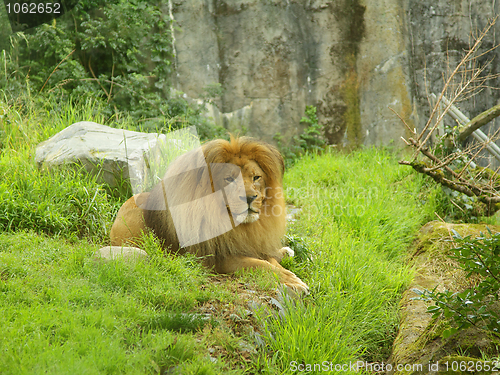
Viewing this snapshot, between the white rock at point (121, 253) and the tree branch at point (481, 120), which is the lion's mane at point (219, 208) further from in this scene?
the tree branch at point (481, 120)

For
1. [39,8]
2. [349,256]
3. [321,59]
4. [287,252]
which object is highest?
[39,8]

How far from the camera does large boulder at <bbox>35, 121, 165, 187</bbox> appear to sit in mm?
4684

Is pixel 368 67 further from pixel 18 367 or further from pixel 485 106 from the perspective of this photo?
pixel 18 367

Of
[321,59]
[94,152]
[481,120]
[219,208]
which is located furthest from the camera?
[321,59]

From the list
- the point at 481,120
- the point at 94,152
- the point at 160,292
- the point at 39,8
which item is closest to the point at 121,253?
the point at 160,292

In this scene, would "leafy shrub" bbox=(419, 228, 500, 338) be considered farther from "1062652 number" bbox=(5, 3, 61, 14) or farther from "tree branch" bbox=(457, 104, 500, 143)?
"1062652 number" bbox=(5, 3, 61, 14)

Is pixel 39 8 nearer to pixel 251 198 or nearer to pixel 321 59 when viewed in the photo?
pixel 321 59

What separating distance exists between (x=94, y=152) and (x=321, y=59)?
17.9ft

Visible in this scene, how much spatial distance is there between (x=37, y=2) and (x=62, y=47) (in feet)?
4.12

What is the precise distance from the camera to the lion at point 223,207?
3.26 metres


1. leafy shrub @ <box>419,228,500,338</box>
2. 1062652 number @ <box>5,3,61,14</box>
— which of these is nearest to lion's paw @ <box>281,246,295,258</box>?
leafy shrub @ <box>419,228,500,338</box>

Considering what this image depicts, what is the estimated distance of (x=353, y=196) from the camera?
5.76m

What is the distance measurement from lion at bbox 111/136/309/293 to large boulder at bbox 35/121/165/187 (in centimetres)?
137

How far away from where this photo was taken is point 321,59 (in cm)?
848
